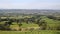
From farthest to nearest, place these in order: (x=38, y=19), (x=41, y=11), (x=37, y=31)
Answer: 1. (x=41, y=11)
2. (x=38, y=19)
3. (x=37, y=31)

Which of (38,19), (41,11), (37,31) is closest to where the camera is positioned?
(37,31)

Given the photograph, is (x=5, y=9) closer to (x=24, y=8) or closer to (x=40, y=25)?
(x=24, y=8)

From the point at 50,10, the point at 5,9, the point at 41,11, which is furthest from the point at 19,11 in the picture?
the point at 50,10

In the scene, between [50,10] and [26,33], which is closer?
[26,33]

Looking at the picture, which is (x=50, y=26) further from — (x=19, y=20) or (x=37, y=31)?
(x=19, y=20)

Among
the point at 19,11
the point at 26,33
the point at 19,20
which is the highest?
the point at 19,11

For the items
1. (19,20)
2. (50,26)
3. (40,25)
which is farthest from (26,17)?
(50,26)

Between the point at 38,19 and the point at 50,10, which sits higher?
the point at 50,10

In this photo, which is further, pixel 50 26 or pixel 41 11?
pixel 41 11

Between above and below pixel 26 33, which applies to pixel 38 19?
above
